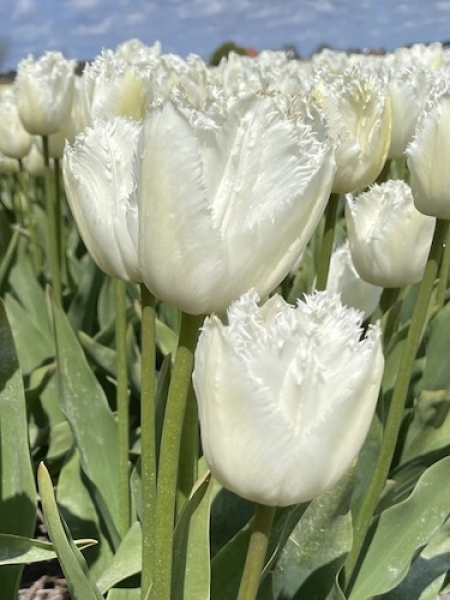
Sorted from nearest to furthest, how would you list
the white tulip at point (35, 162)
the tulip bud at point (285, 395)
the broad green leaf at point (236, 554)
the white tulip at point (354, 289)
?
the tulip bud at point (285, 395), the broad green leaf at point (236, 554), the white tulip at point (354, 289), the white tulip at point (35, 162)

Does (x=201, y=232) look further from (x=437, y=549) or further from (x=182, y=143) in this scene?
(x=437, y=549)

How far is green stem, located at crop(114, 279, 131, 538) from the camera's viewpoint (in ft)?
3.52

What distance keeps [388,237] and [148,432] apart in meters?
0.50

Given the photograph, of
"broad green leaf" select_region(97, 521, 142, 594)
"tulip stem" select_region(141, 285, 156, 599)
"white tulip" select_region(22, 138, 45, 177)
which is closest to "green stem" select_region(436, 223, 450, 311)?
"broad green leaf" select_region(97, 521, 142, 594)

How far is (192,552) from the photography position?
30.5 inches

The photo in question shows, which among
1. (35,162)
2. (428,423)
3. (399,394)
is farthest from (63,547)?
Result: (35,162)

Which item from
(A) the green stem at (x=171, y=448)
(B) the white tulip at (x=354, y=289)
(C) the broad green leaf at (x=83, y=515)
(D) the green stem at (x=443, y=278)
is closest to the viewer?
(A) the green stem at (x=171, y=448)

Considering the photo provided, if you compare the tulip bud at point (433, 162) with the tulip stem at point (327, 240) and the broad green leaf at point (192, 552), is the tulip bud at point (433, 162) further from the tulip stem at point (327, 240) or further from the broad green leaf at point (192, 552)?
the broad green leaf at point (192, 552)

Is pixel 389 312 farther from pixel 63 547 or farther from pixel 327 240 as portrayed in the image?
pixel 63 547

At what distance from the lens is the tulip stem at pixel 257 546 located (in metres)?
0.61

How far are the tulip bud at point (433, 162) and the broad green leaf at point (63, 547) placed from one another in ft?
1.59

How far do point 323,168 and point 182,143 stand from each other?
113 millimetres

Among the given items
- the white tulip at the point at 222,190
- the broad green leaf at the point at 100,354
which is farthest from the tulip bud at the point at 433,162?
the broad green leaf at the point at 100,354

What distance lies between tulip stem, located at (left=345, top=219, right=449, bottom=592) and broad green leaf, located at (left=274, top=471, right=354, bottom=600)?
5.2 inches
